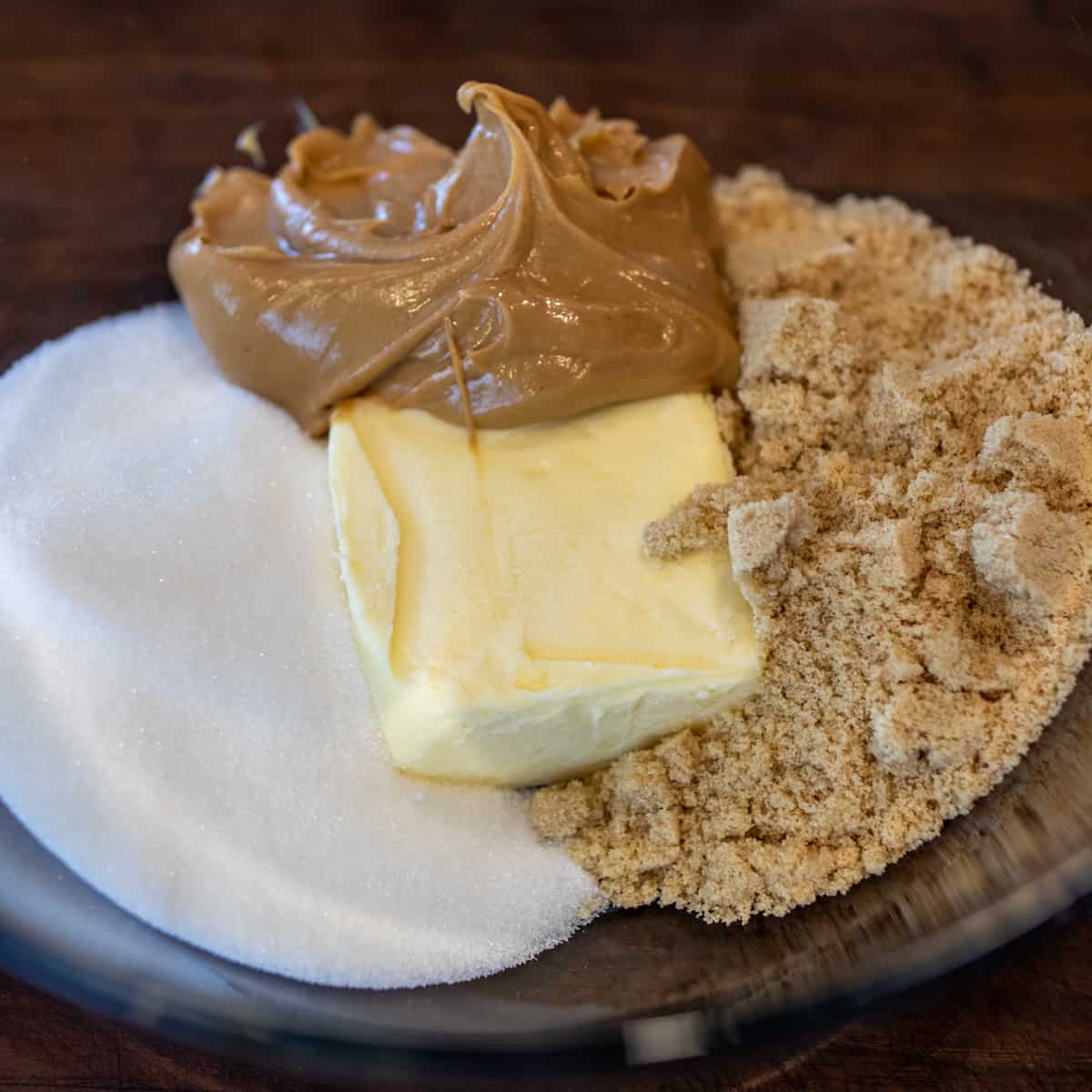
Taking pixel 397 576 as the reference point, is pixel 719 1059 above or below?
below

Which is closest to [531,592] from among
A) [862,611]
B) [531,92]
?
[862,611]

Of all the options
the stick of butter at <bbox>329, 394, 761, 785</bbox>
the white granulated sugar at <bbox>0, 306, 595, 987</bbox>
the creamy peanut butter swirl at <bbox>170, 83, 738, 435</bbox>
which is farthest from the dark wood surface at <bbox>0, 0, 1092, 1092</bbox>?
the stick of butter at <bbox>329, 394, 761, 785</bbox>

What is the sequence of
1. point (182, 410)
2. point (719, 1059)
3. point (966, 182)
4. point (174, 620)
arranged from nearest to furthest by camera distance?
point (719, 1059)
point (174, 620)
point (182, 410)
point (966, 182)

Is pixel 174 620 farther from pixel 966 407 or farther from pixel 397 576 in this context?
pixel 966 407

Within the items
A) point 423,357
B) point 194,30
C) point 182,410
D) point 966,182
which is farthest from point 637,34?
point 182,410

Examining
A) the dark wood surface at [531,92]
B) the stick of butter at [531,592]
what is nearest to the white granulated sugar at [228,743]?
the stick of butter at [531,592]

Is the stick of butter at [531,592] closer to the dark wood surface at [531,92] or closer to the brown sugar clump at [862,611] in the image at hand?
the brown sugar clump at [862,611]
